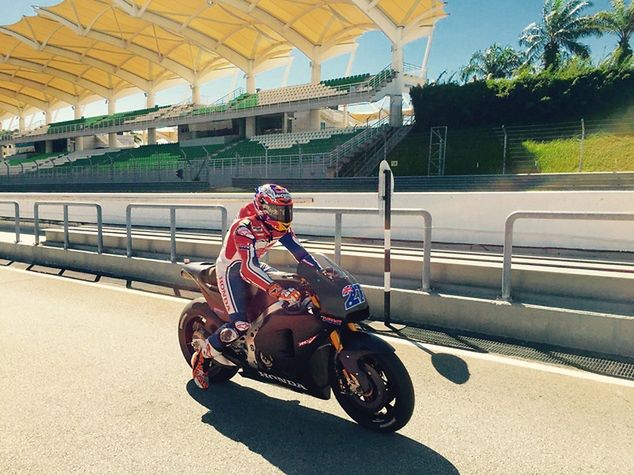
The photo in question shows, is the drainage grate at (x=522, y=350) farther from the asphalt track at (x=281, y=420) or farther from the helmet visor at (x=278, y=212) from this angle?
the helmet visor at (x=278, y=212)

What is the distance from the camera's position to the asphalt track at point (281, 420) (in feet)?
10.5

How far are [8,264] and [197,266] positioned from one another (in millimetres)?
8635

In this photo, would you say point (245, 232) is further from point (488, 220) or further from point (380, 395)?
point (488, 220)

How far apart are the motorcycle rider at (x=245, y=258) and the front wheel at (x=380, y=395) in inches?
29.9

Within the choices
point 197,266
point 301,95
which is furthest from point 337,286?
point 301,95

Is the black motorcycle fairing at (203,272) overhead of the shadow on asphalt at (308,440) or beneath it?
overhead

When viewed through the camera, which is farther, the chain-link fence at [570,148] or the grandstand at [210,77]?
the grandstand at [210,77]

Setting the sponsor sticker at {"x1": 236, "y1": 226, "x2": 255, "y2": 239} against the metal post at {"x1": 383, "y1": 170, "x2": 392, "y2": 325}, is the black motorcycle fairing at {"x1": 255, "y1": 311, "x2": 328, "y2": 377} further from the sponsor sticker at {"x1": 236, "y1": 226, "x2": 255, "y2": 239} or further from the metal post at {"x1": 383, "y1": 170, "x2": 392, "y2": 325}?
the metal post at {"x1": 383, "y1": 170, "x2": 392, "y2": 325}

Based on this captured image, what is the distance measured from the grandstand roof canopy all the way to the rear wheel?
34.2m

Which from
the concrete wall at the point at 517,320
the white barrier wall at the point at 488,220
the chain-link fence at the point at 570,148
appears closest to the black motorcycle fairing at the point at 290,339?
the concrete wall at the point at 517,320

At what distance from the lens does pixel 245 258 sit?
12.5 feet

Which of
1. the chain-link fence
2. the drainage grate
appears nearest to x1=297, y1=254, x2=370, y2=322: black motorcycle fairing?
the drainage grate

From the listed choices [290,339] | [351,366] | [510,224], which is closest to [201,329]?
[290,339]

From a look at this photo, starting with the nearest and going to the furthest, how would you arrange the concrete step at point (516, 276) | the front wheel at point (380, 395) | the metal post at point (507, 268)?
the front wheel at point (380, 395), the concrete step at point (516, 276), the metal post at point (507, 268)
